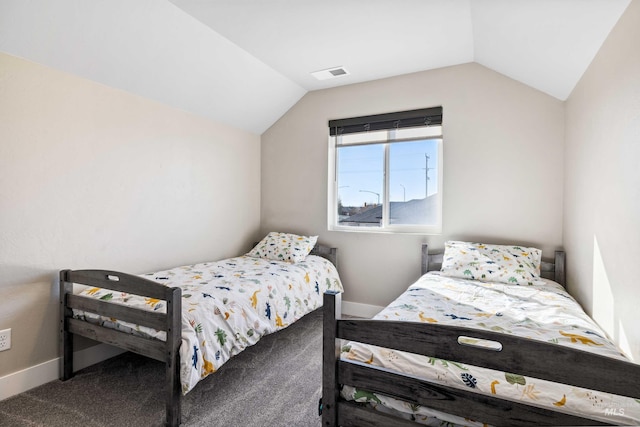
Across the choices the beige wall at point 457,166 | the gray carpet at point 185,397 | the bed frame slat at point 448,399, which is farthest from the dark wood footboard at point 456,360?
the beige wall at point 457,166

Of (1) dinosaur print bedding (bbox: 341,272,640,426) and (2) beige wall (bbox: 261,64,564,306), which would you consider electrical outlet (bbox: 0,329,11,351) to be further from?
(2) beige wall (bbox: 261,64,564,306)

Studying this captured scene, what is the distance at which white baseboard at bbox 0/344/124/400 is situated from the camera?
6.40ft

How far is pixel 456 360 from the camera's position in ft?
3.42

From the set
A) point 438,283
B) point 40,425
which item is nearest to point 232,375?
point 40,425

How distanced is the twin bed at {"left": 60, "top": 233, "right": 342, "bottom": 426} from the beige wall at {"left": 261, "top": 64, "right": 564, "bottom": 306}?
844 mm

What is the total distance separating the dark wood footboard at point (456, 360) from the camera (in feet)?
2.92

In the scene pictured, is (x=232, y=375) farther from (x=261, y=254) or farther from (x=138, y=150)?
(x=138, y=150)

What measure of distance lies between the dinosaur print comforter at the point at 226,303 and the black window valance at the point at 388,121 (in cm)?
150

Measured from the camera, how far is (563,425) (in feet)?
3.03

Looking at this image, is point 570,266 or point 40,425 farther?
point 570,266

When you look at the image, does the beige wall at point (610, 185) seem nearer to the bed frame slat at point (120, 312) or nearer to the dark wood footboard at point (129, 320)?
the dark wood footboard at point (129, 320)

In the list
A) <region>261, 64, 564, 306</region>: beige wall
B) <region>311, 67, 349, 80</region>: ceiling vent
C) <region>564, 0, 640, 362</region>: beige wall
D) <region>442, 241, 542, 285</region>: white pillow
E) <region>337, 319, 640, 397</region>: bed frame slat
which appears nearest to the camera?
<region>337, 319, 640, 397</region>: bed frame slat

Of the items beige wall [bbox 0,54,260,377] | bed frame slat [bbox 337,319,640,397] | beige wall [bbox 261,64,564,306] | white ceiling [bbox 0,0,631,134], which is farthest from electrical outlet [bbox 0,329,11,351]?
beige wall [bbox 261,64,564,306]

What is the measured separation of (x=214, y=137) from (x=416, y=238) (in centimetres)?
229
